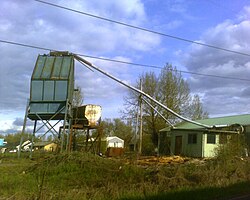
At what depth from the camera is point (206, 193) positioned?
1223 cm

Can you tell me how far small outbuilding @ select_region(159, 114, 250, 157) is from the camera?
35344 mm

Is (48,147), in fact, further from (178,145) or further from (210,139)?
(210,139)

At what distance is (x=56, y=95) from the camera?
95.7 ft

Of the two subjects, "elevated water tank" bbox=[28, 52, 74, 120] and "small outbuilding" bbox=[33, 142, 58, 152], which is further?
"elevated water tank" bbox=[28, 52, 74, 120]

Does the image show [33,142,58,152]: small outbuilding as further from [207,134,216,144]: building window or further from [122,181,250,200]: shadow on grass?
[207,134,216,144]: building window

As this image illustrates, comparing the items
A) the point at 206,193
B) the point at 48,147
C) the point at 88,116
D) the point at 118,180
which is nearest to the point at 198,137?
the point at 88,116

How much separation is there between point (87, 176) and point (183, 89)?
38.3 m

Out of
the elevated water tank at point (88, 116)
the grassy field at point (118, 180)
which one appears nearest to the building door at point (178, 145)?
the elevated water tank at point (88, 116)

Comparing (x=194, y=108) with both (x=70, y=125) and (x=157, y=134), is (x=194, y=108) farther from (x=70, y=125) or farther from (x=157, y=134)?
(x=70, y=125)

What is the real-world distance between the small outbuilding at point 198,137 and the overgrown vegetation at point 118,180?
16.0 metres

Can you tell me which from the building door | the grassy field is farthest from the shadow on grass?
A: the building door

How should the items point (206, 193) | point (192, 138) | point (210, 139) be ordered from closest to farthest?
point (206, 193)
point (210, 139)
point (192, 138)

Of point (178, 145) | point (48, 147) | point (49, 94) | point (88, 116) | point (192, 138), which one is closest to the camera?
point (49, 94)

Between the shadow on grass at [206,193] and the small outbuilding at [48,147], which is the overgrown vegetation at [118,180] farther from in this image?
the small outbuilding at [48,147]
